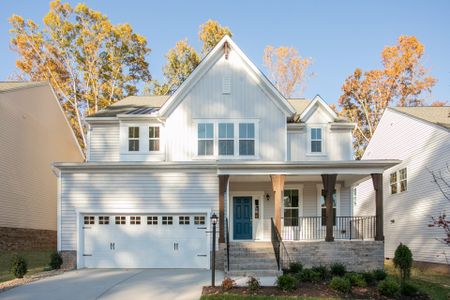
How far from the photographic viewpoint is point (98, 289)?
13.6 m

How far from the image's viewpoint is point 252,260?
1744cm

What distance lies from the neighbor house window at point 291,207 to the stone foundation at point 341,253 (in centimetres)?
360

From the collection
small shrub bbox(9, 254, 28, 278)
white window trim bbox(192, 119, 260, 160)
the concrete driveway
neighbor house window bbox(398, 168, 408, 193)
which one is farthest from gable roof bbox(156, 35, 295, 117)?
small shrub bbox(9, 254, 28, 278)

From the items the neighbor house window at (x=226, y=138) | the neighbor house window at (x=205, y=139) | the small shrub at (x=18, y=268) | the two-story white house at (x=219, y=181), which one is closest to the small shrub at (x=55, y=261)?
the two-story white house at (x=219, y=181)

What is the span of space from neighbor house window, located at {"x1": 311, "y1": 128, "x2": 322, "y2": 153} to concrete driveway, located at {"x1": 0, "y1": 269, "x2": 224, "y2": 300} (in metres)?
8.05

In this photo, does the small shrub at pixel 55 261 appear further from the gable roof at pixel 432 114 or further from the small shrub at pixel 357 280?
the gable roof at pixel 432 114

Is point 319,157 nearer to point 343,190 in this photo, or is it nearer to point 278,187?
point 343,190

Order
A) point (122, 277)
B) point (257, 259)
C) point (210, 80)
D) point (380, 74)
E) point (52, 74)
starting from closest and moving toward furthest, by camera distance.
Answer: point (122, 277) → point (257, 259) → point (210, 80) → point (52, 74) → point (380, 74)

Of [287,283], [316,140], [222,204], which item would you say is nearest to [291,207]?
[316,140]

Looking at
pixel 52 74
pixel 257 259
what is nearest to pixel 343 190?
pixel 257 259

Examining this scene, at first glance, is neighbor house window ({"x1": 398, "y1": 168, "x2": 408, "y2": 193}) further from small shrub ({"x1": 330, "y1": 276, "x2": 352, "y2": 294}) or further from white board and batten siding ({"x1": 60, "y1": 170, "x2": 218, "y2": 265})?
small shrub ({"x1": 330, "y1": 276, "x2": 352, "y2": 294})

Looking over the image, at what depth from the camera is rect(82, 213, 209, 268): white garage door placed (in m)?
18.3

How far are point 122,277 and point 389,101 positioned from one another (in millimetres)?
29117

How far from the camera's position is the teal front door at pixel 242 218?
21.4 metres
